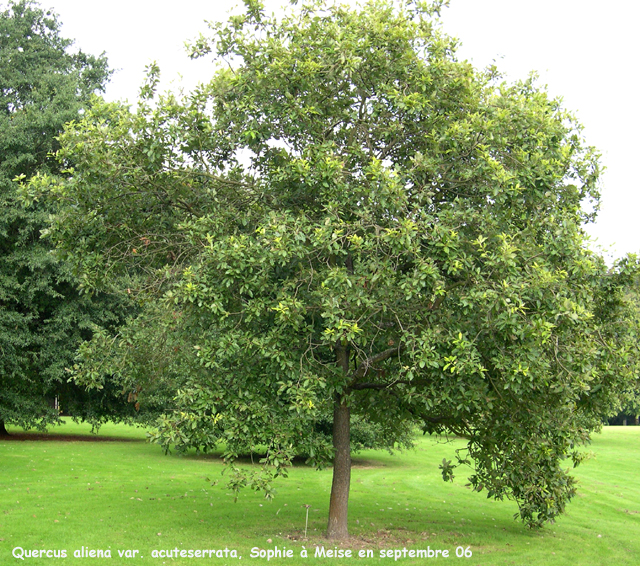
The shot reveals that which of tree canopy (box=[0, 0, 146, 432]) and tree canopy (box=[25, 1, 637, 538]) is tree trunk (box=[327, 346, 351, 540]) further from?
tree canopy (box=[0, 0, 146, 432])

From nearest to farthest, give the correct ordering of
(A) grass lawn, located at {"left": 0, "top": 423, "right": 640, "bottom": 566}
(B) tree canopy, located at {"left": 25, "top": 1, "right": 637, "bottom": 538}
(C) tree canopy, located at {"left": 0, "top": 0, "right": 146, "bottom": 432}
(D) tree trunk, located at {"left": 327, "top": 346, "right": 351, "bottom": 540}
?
(B) tree canopy, located at {"left": 25, "top": 1, "right": 637, "bottom": 538}
(A) grass lawn, located at {"left": 0, "top": 423, "right": 640, "bottom": 566}
(D) tree trunk, located at {"left": 327, "top": 346, "right": 351, "bottom": 540}
(C) tree canopy, located at {"left": 0, "top": 0, "right": 146, "bottom": 432}

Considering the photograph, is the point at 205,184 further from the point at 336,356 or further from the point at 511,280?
the point at 511,280

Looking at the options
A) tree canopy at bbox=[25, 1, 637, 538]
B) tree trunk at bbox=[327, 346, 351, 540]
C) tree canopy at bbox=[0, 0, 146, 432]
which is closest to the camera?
tree canopy at bbox=[25, 1, 637, 538]

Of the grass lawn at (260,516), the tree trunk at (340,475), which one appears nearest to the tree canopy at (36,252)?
A: the grass lawn at (260,516)

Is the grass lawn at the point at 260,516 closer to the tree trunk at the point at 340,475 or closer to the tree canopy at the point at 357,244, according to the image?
the tree trunk at the point at 340,475

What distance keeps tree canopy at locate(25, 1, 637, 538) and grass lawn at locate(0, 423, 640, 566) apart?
1738 mm

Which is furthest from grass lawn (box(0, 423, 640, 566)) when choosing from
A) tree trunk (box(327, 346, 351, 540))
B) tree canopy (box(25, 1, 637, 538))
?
tree canopy (box(25, 1, 637, 538))

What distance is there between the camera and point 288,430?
11.0 metres

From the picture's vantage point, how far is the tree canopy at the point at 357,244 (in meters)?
10.3

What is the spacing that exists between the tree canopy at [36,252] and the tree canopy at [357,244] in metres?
13.2

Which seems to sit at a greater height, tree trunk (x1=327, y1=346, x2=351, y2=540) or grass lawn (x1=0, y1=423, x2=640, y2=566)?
tree trunk (x1=327, y1=346, x2=351, y2=540)

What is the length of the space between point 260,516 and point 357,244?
918cm

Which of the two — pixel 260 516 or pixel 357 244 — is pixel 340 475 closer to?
pixel 260 516

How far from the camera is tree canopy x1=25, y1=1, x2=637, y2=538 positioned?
33.7ft
